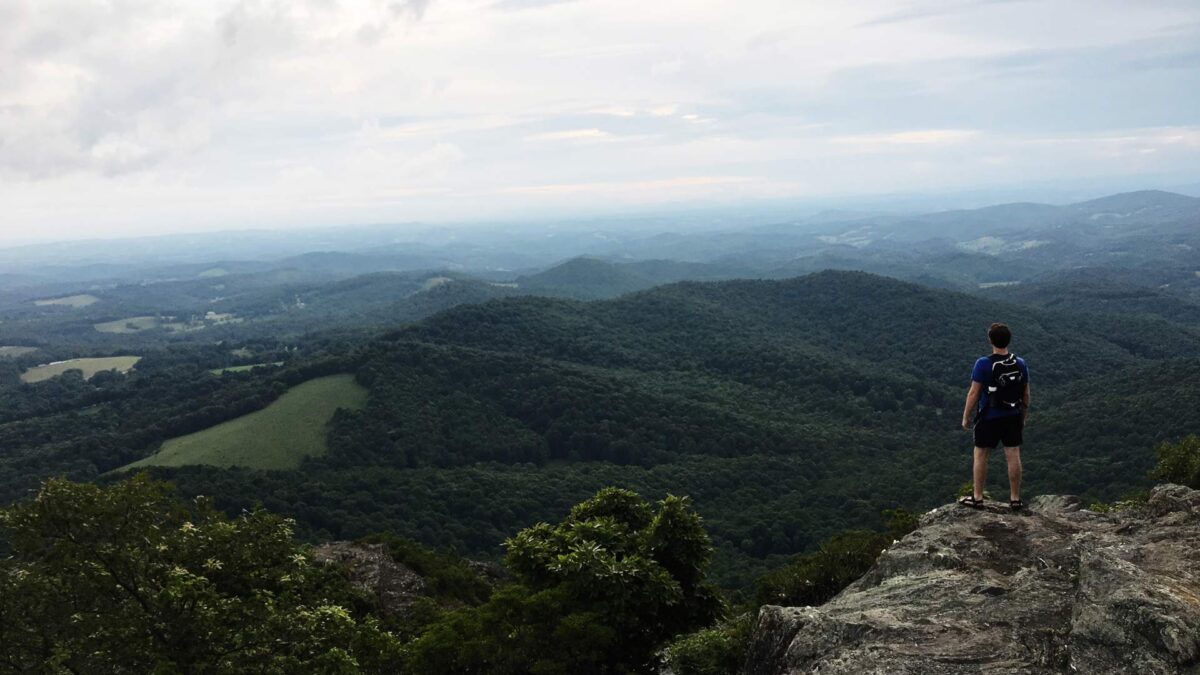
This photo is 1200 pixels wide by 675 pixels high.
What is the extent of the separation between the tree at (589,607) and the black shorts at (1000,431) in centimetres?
982

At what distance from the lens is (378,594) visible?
37406 mm

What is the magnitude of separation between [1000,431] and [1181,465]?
15.4 metres

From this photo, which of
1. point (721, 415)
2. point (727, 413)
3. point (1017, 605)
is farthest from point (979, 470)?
point (727, 413)

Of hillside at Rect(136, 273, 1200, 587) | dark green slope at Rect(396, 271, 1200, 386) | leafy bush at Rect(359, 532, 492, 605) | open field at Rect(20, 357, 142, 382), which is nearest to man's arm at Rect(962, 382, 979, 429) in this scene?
leafy bush at Rect(359, 532, 492, 605)

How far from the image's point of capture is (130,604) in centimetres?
1645

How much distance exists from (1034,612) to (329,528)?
7849 centimetres

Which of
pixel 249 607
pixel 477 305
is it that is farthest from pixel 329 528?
pixel 477 305

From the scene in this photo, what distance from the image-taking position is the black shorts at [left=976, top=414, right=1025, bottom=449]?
14539 mm

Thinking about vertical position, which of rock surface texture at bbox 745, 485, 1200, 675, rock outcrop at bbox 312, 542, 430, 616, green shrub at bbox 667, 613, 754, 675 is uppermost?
rock surface texture at bbox 745, 485, 1200, 675

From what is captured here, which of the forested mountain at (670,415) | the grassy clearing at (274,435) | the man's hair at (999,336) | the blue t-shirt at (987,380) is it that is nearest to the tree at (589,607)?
the blue t-shirt at (987,380)

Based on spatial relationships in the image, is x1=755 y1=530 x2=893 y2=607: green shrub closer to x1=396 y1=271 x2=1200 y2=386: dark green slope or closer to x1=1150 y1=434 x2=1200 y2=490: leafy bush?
x1=1150 y1=434 x2=1200 y2=490: leafy bush

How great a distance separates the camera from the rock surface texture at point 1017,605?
9062mm

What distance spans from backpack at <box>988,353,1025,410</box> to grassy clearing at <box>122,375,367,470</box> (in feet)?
338

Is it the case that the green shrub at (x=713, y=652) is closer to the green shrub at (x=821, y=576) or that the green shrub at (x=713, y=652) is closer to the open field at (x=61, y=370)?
the green shrub at (x=821, y=576)
